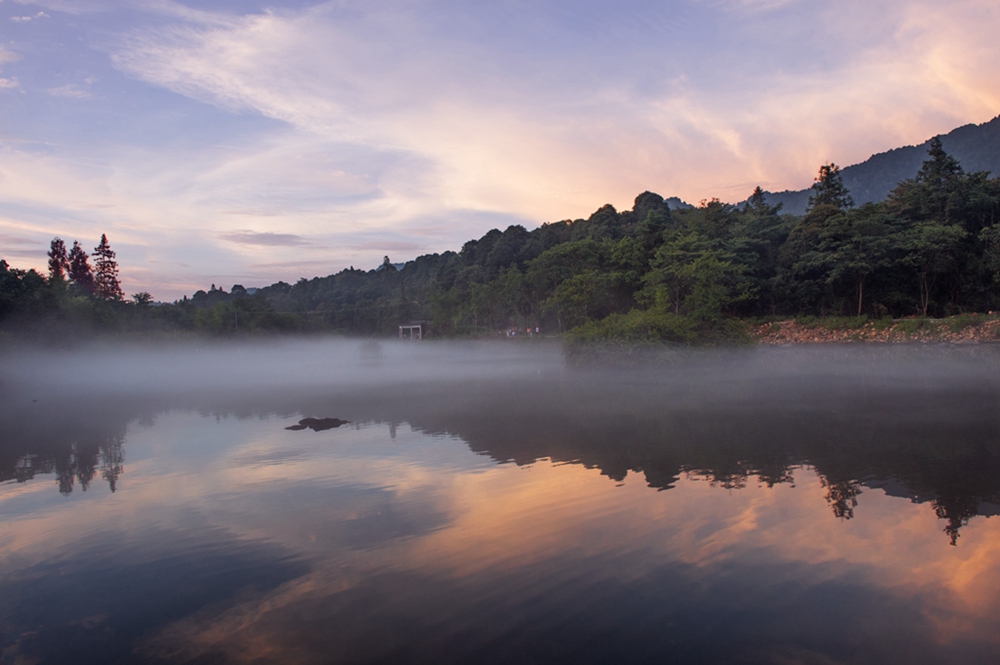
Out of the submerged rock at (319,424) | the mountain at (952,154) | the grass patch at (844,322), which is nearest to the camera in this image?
the submerged rock at (319,424)

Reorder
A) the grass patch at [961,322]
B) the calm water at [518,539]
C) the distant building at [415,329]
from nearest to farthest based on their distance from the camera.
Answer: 1. the calm water at [518,539]
2. the grass patch at [961,322]
3. the distant building at [415,329]

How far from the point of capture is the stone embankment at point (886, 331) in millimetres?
34188

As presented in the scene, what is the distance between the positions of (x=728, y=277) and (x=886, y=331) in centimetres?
1127

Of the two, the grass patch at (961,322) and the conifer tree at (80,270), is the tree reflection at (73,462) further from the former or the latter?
the conifer tree at (80,270)

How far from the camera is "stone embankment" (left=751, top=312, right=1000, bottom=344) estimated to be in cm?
3419

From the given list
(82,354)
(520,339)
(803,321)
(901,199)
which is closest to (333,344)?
(520,339)

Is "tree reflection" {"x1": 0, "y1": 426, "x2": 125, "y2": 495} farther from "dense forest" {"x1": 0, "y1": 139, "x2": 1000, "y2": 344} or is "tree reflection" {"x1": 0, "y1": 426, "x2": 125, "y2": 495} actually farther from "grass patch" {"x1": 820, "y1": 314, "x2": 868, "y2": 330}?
"grass patch" {"x1": 820, "y1": 314, "x2": 868, "y2": 330}

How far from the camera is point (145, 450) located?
496 inches

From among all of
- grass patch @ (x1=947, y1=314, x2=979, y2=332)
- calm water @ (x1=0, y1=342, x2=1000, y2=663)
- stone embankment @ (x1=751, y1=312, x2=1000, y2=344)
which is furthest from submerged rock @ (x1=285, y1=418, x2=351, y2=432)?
grass patch @ (x1=947, y1=314, x2=979, y2=332)

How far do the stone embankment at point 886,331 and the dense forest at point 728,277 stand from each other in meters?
2.04

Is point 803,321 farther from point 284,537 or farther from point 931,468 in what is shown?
point 284,537

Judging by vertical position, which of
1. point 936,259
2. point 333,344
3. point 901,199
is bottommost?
point 333,344

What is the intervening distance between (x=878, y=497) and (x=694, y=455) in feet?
10.1

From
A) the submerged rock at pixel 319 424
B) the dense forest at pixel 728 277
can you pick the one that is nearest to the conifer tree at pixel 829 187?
the dense forest at pixel 728 277
